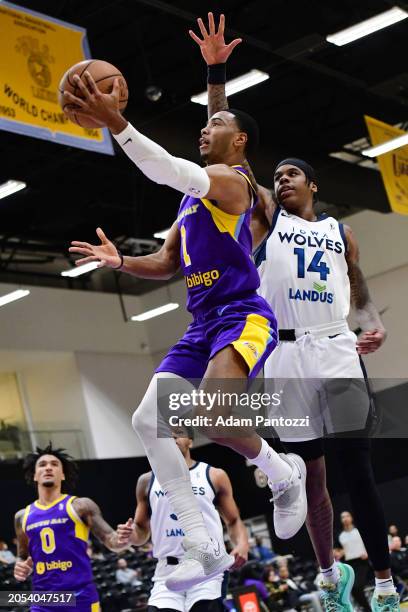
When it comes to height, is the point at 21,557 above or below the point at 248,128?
below

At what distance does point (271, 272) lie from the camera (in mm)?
5871

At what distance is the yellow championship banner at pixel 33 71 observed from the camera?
9.98m

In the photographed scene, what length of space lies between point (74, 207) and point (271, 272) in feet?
57.6

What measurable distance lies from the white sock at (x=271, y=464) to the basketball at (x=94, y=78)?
5.92 ft

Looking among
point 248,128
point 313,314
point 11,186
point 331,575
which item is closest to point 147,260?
point 248,128

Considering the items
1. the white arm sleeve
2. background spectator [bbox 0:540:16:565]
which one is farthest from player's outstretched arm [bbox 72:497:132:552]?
background spectator [bbox 0:540:16:565]

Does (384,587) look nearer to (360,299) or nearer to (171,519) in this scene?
(360,299)

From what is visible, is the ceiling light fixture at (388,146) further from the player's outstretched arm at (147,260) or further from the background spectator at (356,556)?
the player's outstretched arm at (147,260)

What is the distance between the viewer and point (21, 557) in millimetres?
9070

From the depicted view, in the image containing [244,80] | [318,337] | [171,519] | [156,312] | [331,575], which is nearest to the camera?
[331,575]

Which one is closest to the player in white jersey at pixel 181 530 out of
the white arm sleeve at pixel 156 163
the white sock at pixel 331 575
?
the white sock at pixel 331 575

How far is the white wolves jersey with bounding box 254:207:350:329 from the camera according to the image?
5.82m

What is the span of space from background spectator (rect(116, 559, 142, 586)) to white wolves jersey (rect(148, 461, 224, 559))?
865 centimetres

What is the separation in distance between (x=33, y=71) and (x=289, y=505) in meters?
6.32
